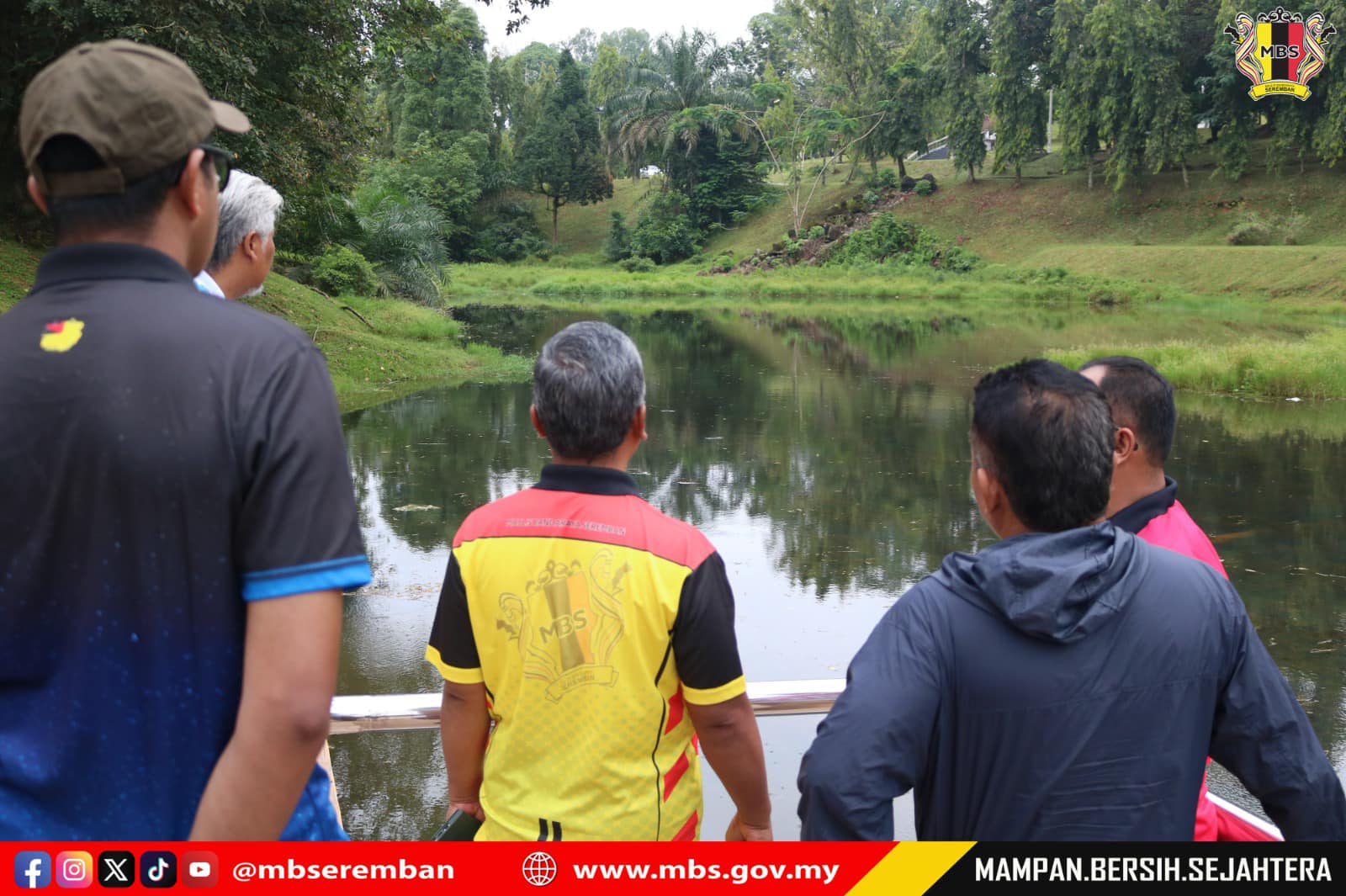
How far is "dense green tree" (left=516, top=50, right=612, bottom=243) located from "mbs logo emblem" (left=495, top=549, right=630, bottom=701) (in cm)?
5329

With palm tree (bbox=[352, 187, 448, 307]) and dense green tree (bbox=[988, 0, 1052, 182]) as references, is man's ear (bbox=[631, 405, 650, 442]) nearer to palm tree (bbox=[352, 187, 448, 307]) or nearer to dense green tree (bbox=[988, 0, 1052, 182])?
palm tree (bbox=[352, 187, 448, 307])

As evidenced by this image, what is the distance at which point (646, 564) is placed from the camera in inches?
80.7

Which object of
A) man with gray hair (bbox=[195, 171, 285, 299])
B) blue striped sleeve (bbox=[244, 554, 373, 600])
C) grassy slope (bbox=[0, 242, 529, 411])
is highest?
man with gray hair (bbox=[195, 171, 285, 299])

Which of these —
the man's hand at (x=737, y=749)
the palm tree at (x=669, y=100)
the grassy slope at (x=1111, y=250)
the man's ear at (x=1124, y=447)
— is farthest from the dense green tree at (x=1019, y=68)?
the man's hand at (x=737, y=749)

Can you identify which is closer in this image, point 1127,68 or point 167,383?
point 167,383

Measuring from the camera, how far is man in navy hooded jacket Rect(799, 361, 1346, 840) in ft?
5.48

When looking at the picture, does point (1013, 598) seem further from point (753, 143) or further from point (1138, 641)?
point (753, 143)

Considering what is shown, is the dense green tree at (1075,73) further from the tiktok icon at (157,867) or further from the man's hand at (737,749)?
the tiktok icon at (157,867)

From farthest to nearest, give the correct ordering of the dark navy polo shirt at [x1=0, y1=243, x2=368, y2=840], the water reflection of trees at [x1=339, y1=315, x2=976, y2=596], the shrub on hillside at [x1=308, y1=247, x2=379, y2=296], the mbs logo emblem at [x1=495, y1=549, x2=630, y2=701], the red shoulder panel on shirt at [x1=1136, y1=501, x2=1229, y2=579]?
the shrub on hillside at [x1=308, y1=247, x2=379, y2=296] → the water reflection of trees at [x1=339, y1=315, x2=976, y2=596] → the red shoulder panel on shirt at [x1=1136, y1=501, x2=1229, y2=579] → the mbs logo emblem at [x1=495, y1=549, x2=630, y2=701] → the dark navy polo shirt at [x1=0, y1=243, x2=368, y2=840]

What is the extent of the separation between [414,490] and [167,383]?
8.19 m

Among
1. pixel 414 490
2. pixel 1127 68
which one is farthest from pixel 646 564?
pixel 1127 68

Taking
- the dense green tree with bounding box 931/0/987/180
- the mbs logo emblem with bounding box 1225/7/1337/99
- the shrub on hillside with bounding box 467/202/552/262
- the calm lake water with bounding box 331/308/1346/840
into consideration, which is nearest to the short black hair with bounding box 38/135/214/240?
the calm lake water with bounding box 331/308/1346/840

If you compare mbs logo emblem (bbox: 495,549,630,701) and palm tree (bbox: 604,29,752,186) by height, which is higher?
palm tree (bbox: 604,29,752,186)

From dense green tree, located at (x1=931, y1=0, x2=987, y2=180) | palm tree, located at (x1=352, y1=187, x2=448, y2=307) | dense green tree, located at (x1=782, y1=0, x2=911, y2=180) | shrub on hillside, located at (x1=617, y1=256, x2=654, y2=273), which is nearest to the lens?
palm tree, located at (x1=352, y1=187, x2=448, y2=307)
